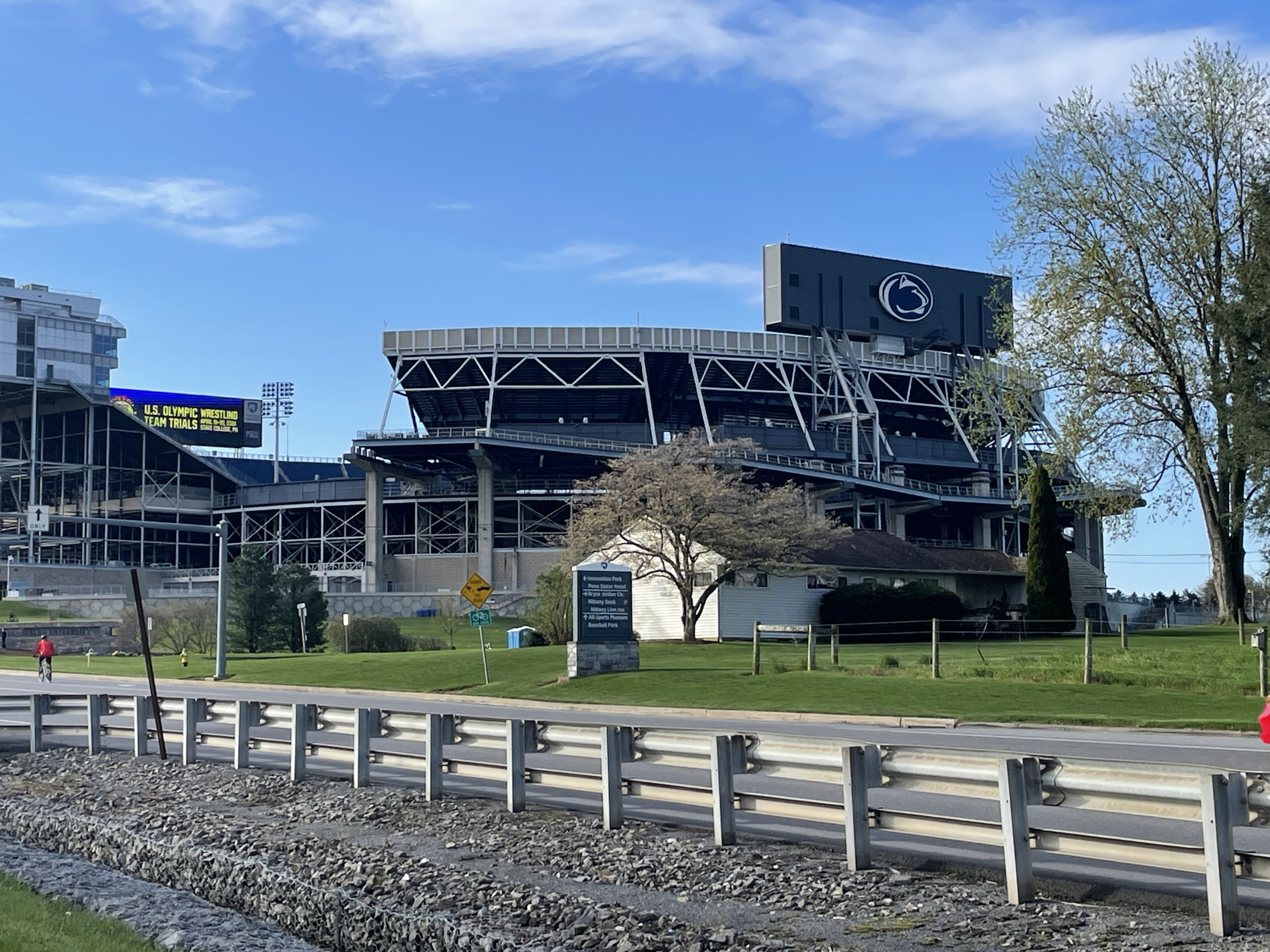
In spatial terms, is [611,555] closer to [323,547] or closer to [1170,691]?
[1170,691]

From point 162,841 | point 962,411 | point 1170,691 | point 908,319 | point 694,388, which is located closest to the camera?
point 162,841

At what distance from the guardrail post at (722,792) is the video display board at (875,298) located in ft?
267

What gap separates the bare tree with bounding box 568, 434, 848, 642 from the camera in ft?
168

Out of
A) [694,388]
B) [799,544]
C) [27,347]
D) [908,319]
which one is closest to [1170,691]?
[799,544]

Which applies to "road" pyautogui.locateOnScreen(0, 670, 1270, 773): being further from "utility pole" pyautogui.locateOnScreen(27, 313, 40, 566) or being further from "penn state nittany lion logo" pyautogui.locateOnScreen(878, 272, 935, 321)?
"utility pole" pyautogui.locateOnScreen(27, 313, 40, 566)

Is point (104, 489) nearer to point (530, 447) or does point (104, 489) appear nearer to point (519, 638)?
point (530, 447)

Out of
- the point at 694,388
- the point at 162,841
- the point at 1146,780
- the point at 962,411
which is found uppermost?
the point at 694,388

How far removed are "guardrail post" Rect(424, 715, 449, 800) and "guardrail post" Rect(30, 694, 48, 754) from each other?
30.3ft

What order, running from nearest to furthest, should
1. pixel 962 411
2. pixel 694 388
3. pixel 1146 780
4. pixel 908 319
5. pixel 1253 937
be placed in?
pixel 1253 937
pixel 1146 780
pixel 962 411
pixel 908 319
pixel 694 388

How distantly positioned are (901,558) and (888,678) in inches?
Answer: 1286

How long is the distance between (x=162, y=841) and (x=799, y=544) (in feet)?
142

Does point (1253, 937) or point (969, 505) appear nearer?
point (1253, 937)

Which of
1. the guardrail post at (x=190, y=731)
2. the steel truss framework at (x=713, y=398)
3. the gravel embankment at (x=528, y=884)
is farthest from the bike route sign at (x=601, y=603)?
the steel truss framework at (x=713, y=398)

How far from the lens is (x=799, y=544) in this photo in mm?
54312
